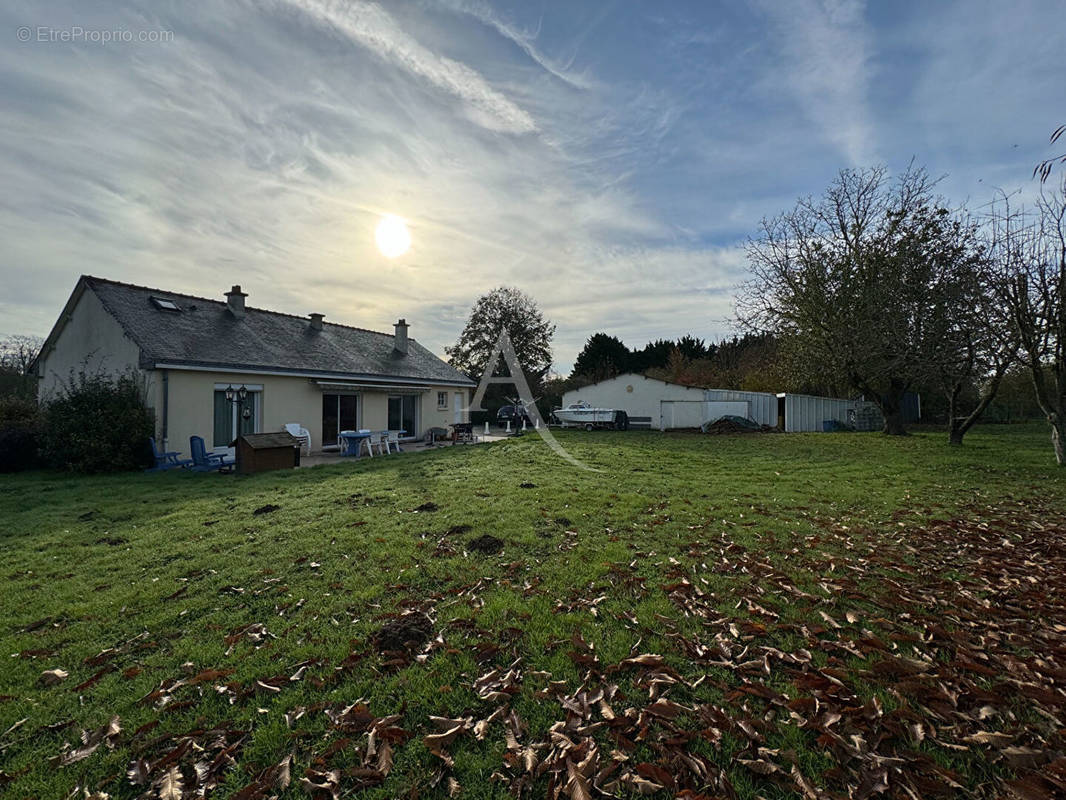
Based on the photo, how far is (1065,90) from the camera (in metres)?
5.48

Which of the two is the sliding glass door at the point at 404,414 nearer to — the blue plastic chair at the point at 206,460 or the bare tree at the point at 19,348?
the blue plastic chair at the point at 206,460

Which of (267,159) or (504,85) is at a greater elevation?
(504,85)

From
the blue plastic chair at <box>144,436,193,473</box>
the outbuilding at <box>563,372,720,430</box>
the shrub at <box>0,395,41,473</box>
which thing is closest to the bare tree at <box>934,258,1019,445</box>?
the outbuilding at <box>563,372,720,430</box>

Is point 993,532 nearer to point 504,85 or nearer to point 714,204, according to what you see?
point 714,204

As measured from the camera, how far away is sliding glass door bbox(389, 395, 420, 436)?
65.2ft

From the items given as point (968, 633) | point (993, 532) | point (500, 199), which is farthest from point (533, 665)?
point (500, 199)

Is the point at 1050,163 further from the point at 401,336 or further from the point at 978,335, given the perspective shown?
the point at 401,336

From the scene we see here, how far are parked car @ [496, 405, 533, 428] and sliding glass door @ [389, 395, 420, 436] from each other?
26.5 ft

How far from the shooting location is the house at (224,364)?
42.6 ft

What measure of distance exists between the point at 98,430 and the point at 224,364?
3.29 meters

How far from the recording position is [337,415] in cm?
1752

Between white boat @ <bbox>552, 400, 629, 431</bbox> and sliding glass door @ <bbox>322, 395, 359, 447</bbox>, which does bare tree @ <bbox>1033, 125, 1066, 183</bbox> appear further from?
white boat @ <bbox>552, 400, 629, 431</bbox>

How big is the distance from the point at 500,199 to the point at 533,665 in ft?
36.4

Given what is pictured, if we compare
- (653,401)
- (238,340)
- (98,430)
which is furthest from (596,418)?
(98,430)
